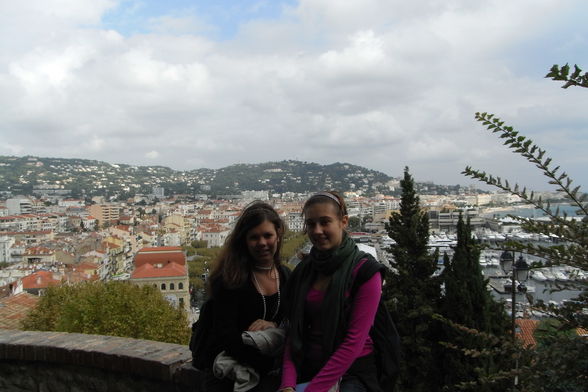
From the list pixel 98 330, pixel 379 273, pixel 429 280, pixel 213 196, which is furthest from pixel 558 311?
pixel 213 196

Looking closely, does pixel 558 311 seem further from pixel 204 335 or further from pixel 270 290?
pixel 204 335

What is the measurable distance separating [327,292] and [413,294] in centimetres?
1076

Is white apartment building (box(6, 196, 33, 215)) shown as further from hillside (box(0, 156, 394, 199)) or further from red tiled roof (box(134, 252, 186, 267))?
red tiled roof (box(134, 252, 186, 267))

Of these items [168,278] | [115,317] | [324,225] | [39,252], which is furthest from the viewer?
[39,252]

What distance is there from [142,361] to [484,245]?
199cm

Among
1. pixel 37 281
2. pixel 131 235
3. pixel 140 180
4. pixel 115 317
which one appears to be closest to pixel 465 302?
pixel 115 317

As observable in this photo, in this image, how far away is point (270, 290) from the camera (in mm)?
2074

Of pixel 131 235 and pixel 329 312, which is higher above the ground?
pixel 329 312

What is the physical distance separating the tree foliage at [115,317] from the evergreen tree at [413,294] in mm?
6448

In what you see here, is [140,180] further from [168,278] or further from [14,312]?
[14,312]

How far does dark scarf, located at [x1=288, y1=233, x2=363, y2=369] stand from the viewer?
172cm

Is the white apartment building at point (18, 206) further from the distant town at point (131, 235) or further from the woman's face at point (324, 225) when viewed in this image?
the woman's face at point (324, 225)

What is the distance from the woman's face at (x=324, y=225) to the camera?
1836mm

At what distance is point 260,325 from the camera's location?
1961 millimetres
